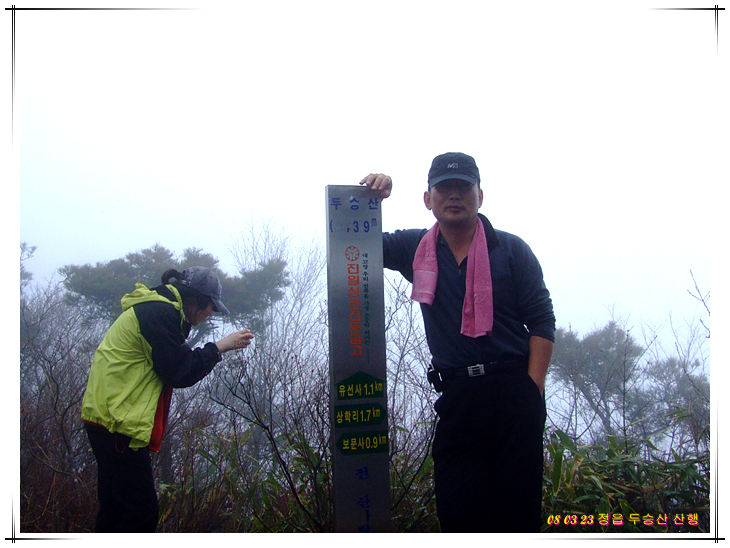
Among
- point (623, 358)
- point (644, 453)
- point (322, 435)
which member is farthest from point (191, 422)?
point (623, 358)

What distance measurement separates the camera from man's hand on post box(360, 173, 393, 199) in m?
2.73

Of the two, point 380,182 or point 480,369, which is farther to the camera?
point 380,182

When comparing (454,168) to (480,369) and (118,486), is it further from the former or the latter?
(118,486)

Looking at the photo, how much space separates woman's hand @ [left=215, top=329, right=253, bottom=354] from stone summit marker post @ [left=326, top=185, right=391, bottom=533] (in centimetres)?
53

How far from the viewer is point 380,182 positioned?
2.75 metres

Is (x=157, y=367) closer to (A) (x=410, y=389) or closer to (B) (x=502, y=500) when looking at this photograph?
(B) (x=502, y=500)

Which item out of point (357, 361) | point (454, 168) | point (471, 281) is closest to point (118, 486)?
point (357, 361)

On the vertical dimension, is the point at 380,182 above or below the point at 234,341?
above

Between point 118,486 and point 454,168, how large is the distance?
2292mm

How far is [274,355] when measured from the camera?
432 centimetres

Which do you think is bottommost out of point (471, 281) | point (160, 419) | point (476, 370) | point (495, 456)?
point (495, 456)

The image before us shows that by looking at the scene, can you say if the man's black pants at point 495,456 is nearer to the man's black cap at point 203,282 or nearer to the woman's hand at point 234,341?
the woman's hand at point 234,341

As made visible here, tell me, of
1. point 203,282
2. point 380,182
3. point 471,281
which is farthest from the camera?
point 203,282

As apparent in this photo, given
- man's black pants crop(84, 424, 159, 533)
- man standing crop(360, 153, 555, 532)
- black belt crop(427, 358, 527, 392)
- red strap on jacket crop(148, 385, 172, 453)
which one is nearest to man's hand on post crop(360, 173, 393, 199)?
man standing crop(360, 153, 555, 532)
